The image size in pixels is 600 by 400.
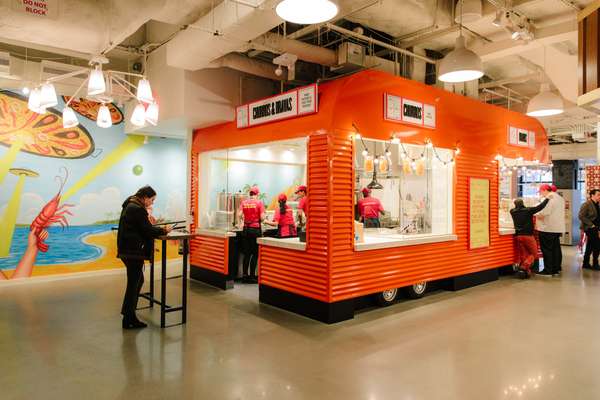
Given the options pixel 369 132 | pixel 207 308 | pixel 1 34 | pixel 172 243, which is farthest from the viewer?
pixel 172 243

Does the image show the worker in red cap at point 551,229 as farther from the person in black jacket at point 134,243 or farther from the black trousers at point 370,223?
the person in black jacket at point 134,243

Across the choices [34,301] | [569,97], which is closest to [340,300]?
[34,301]

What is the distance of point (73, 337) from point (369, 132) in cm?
421

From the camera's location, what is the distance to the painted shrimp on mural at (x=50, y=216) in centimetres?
748

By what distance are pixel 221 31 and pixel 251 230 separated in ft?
11.6

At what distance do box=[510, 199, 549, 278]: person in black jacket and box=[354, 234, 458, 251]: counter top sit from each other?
2.21 metres

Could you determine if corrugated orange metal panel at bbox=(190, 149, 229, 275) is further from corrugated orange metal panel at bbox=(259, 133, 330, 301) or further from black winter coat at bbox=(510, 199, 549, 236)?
black winter coat at bbox=(510, 199, 549, 236)

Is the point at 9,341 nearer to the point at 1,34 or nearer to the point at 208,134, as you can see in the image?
the point at 1,34

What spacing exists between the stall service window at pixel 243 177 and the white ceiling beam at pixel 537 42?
3345mm

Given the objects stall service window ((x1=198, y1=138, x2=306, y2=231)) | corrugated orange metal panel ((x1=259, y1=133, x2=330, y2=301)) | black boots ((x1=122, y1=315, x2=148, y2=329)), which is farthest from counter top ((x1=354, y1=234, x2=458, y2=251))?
black boots ((x1=122, y1=315, x2=148, y2=329))

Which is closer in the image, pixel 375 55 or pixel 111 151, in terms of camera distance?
pixel 375 55

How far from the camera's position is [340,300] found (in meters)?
5.05

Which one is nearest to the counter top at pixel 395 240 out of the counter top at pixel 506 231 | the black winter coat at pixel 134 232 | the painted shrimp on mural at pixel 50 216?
the counter top at pixel 506 231

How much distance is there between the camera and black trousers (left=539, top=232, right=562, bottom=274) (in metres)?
8.12
